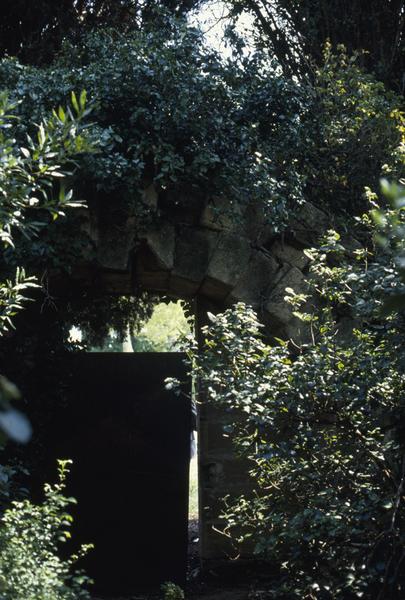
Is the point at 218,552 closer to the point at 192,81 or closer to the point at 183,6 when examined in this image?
the point at 192,81

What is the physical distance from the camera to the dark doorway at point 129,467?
20.1 ft

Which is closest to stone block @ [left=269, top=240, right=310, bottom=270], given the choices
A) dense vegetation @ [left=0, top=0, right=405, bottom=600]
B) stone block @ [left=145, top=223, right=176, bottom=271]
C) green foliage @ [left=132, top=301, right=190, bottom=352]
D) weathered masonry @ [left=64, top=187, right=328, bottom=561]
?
weathered masonry @ [left=64, top=187, right=328, bottom=561]

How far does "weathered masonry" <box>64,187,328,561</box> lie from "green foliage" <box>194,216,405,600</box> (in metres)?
1.37

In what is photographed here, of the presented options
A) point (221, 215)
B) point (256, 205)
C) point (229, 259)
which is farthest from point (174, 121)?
point (229, 259)

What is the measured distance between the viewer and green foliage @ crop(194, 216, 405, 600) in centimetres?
349

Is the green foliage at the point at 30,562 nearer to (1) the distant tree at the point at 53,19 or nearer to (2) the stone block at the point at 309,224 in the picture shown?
(2) the stone block at the point at 309,224

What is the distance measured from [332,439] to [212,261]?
1902mm

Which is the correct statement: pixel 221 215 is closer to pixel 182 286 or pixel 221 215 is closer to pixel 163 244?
pixel 163 244

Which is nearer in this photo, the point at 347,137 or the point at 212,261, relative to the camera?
the point at 212,261

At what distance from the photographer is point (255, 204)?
18.6ft

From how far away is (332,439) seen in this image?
4.01 m

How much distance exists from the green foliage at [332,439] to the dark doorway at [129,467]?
1982 mm

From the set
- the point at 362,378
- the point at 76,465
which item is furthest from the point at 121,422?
the point at 362,378

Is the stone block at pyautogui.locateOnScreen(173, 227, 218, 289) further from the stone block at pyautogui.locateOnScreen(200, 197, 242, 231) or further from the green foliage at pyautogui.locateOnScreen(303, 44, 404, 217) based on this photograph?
the green foliage at pyautogui.locateOnScreen(303, 44, 404, 217)
